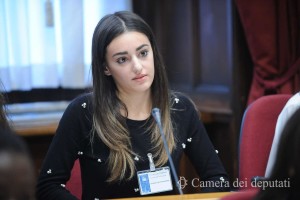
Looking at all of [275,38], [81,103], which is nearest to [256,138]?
[81,103]

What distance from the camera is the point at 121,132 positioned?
189cm

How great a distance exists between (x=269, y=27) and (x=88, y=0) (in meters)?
1.19

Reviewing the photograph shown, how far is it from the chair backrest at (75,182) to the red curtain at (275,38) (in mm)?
1272

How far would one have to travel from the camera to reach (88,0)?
3.19 meters

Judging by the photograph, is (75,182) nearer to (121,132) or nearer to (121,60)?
(121,132)

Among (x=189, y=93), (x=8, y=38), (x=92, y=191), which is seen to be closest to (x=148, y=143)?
(x=92, y=191)

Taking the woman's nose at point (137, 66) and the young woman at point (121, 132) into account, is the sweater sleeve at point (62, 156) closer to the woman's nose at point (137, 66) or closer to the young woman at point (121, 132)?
the young woman at point (121, 132)

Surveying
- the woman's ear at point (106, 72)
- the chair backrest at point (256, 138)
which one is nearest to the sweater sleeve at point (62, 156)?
the woman's ear at point (106, 72)

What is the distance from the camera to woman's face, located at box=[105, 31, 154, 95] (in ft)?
6.07

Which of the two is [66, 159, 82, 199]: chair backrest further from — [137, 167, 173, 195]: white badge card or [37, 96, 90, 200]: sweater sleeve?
[137, 167, 173, 195]: white badge card

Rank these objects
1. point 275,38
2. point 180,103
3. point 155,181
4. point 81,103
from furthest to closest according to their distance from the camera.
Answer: point 275,38
point 180,103
point 81,103
point 155,181

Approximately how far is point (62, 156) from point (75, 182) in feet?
0.49

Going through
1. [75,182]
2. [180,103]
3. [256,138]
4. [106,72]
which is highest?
[106,72]

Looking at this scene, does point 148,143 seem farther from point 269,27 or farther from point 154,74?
point 269,27
